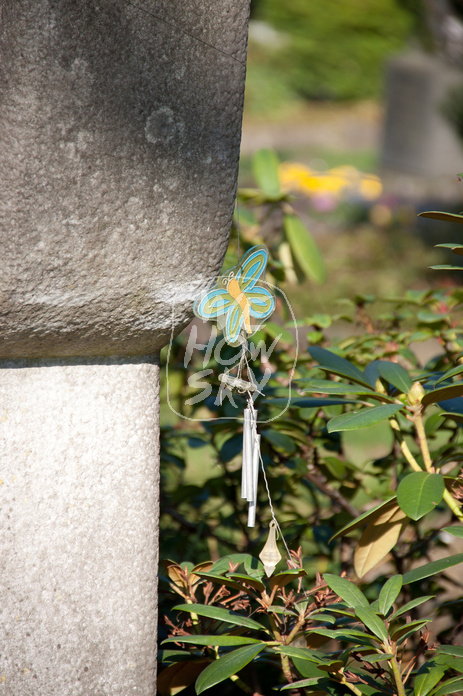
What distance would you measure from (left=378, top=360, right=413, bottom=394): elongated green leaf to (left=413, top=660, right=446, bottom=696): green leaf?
382mm

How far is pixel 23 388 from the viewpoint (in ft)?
2.73

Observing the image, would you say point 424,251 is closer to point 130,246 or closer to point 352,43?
point 130,246

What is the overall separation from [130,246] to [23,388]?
0.75 ft

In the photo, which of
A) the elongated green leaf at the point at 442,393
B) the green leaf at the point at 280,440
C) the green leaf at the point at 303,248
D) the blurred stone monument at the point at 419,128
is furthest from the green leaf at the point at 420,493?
the blurred stone monument at the point at 419,128

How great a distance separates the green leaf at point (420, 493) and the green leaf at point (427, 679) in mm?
201

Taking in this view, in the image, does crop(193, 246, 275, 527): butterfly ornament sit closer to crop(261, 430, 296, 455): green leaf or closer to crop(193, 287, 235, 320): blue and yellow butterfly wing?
crop(193, 287, 235, 320): blue and yellow butterfly wing

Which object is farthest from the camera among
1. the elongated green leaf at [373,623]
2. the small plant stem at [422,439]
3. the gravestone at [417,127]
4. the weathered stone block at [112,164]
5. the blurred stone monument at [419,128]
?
the gravestone at [417,127]

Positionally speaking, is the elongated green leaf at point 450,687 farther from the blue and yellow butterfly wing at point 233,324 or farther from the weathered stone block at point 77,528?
the blue and yellow butterfly wing at point 233,324

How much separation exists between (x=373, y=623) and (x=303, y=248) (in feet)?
3.47

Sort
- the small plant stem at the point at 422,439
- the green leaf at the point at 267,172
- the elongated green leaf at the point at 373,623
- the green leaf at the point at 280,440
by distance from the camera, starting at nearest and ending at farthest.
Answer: the elongated green leaf at the point at 373,623
the small plant stem at the point at 422,439
the green leaf at the point at 280,440
the green leaf at the point at 267,172

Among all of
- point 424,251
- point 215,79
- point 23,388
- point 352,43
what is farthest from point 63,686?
point 352,43

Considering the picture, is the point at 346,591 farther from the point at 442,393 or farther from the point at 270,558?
the point at 442,393

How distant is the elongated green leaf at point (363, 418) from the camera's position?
2.96 feet

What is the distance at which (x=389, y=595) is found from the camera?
85cm
